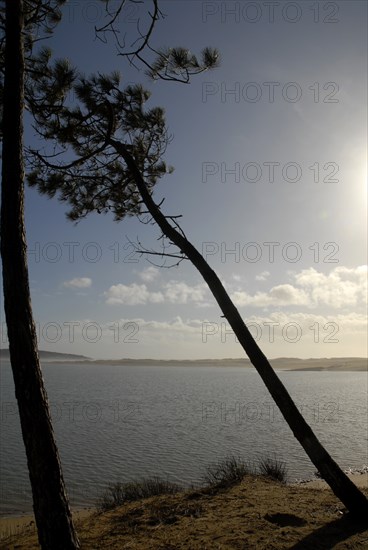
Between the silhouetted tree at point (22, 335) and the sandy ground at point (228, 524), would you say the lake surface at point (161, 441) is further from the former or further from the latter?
the silhouetted tree at point (22, 335)

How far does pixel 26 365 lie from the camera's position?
14.9ft

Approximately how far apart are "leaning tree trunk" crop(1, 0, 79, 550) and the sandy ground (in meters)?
1.55

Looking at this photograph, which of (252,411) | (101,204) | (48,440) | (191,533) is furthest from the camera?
(252,411)

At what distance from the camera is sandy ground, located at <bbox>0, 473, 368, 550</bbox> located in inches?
207

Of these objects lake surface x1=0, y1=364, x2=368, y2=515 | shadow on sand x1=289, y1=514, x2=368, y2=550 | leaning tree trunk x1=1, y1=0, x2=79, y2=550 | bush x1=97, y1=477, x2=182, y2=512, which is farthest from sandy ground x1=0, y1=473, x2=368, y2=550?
lake surface x1=0, y1=364, x2=368, y2=515

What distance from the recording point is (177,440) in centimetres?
1944

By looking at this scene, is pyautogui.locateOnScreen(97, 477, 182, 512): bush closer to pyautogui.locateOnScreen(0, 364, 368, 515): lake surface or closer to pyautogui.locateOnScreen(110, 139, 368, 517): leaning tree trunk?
pyautogui.locateOnScreen(0, 364, 368, 515): lake surface

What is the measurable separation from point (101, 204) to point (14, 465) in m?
11.3

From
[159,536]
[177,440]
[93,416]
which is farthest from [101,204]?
[93,416]

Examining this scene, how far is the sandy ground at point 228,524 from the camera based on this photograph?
527 centimetres

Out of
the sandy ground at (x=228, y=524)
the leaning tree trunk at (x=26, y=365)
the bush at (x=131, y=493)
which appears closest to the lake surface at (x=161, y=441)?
the bush at (x=131, y=493)

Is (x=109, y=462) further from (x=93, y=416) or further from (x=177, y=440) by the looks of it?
(x=93, y=416)

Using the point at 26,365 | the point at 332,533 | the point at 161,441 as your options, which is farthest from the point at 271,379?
the point at 161,441

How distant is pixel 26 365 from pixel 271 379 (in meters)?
3.55
